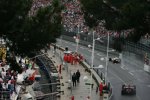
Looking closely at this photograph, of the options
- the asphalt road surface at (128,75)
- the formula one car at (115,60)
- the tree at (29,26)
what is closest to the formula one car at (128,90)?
the asphalt road surface at (128,75)

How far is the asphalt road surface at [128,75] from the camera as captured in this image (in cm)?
5098

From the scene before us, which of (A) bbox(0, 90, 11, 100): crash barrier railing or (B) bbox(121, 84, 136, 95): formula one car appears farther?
(B) bbox(121, 84, 136, 95): formula one car

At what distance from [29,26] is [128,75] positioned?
115ft

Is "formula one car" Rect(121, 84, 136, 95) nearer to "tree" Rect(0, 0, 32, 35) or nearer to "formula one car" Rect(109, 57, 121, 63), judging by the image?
"formula one car" Rect(109, 57, 121, 63)

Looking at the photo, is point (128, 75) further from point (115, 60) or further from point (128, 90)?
point (128, 90)

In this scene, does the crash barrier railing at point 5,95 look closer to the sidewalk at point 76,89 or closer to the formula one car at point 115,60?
the sidewalk at point 76,89

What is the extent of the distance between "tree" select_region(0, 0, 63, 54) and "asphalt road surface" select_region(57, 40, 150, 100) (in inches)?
911

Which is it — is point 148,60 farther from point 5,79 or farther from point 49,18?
point 49,18

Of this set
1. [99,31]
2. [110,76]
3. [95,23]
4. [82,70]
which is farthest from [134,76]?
[95,23]

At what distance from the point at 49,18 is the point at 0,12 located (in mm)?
2843

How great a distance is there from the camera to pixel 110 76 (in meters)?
59.9

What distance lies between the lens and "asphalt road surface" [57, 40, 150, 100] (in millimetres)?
50981

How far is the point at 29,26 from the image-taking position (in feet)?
84.6

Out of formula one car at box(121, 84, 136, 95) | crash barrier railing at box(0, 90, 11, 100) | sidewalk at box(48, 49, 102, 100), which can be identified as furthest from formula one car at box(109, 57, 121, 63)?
crash barrier railing at box(0, 90, 11, 100)
